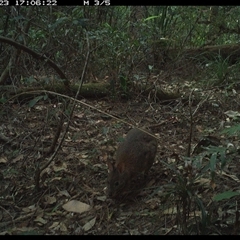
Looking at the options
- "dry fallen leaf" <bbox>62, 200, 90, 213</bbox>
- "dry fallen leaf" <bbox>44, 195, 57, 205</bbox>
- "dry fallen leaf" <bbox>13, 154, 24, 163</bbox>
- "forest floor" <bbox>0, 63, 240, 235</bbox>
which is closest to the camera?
"forest floor" <bbox>0, 63, 240, 235</bbox>

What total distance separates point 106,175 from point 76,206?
58cm

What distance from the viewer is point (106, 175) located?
4.21 meters

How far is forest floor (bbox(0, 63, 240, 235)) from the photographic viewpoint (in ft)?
10.5

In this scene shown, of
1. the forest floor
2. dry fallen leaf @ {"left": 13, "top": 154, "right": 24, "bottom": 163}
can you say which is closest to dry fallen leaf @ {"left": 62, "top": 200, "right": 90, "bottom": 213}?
the forest floor

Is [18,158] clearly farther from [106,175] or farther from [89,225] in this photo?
[89,225]

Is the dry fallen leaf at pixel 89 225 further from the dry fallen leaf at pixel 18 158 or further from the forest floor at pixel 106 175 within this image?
the dry fallen leaf at pixel 18 158

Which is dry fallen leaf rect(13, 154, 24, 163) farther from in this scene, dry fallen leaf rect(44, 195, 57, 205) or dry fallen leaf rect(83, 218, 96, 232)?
dry fallen leaf rect(83, 218, 96, 232)

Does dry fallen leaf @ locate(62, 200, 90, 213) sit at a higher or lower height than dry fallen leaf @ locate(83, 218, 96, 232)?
lower

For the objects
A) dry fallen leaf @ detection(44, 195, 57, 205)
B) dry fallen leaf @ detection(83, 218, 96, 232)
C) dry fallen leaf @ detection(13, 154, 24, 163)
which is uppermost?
dry fallen leaf @ detection(13, 154, 24, 163)

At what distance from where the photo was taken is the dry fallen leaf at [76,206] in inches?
144

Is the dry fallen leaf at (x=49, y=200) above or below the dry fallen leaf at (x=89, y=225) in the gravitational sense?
below

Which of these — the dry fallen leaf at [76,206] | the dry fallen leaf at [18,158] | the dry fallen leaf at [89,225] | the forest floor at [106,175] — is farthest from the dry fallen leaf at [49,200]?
the dry fallen leaf at [18,158]

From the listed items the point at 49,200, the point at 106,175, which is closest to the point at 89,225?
the point at 49,200

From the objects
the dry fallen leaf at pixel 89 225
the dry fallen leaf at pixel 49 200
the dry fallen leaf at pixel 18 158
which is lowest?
the dry fallen leaf at pixel 49 200
